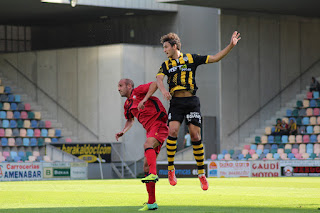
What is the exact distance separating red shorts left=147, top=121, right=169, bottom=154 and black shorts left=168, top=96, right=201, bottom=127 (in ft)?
0.75

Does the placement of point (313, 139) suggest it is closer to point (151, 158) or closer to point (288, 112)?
point (288, 112)

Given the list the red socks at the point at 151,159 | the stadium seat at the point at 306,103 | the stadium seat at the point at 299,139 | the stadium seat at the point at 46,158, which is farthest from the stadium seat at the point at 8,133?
the red socks at the point at 151,159

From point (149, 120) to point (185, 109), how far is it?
54cm

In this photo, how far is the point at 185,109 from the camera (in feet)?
33.9

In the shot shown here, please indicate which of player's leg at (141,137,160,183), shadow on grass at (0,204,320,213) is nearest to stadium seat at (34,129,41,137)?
shadow on grass at (0,204,320,213)

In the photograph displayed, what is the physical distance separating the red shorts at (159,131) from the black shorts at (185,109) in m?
0.23

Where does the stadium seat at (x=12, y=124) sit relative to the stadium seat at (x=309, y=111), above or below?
below

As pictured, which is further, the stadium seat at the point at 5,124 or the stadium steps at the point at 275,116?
the stadium seat at the point at 5,124

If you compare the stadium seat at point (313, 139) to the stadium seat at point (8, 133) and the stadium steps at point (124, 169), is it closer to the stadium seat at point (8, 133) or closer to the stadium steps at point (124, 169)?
the stadium steps at point (124, 169)

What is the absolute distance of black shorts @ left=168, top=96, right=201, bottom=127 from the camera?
10.3 m

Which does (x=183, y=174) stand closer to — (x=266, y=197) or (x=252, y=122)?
(x=252, y=122)

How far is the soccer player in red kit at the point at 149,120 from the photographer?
32.0 feet

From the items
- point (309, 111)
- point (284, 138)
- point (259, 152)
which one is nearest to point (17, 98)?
point (259, 152)

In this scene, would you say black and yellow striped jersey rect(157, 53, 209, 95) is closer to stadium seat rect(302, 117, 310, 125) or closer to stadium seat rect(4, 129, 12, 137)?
stadium seat rect(302, 117, 310, 125)
